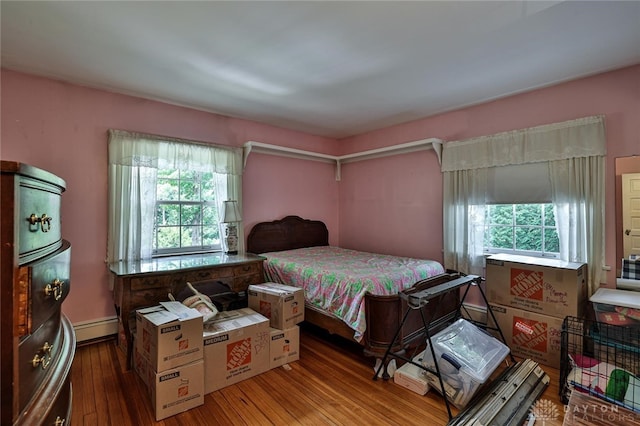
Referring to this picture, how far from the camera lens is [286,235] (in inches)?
165

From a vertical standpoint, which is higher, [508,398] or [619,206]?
[619,206]

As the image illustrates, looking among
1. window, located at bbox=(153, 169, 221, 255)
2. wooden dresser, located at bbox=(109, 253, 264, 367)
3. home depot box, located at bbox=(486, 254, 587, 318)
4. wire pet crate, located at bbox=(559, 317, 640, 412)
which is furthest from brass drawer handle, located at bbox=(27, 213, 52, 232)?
home depot box, located at bbox=(486, 254, 587, 318)

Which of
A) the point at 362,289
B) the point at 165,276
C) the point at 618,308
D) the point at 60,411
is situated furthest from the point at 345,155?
the point at 60,411

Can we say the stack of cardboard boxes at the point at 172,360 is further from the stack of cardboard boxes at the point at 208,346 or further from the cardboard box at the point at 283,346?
the cardboard box at the point at 283,346

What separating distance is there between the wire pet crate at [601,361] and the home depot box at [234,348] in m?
2.19

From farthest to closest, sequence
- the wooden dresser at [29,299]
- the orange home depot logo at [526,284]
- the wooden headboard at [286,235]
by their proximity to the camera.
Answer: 1. the wooden headboard at [286,235]
2. the orange home depot logo at [526,284]
3. the wooden dresser at [29,299]

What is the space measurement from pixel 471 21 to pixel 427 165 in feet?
6.54

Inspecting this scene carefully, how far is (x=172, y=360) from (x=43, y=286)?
4.45ft

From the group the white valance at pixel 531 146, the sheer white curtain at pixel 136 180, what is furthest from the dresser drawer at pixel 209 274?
the white valance at pixel 531 146

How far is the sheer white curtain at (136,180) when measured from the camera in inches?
114

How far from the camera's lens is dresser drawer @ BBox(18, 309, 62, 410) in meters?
0.72

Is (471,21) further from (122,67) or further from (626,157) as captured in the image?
(122,67)

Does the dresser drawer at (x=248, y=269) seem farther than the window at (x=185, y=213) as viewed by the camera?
No

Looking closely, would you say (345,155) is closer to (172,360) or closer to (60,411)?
(172,360)
